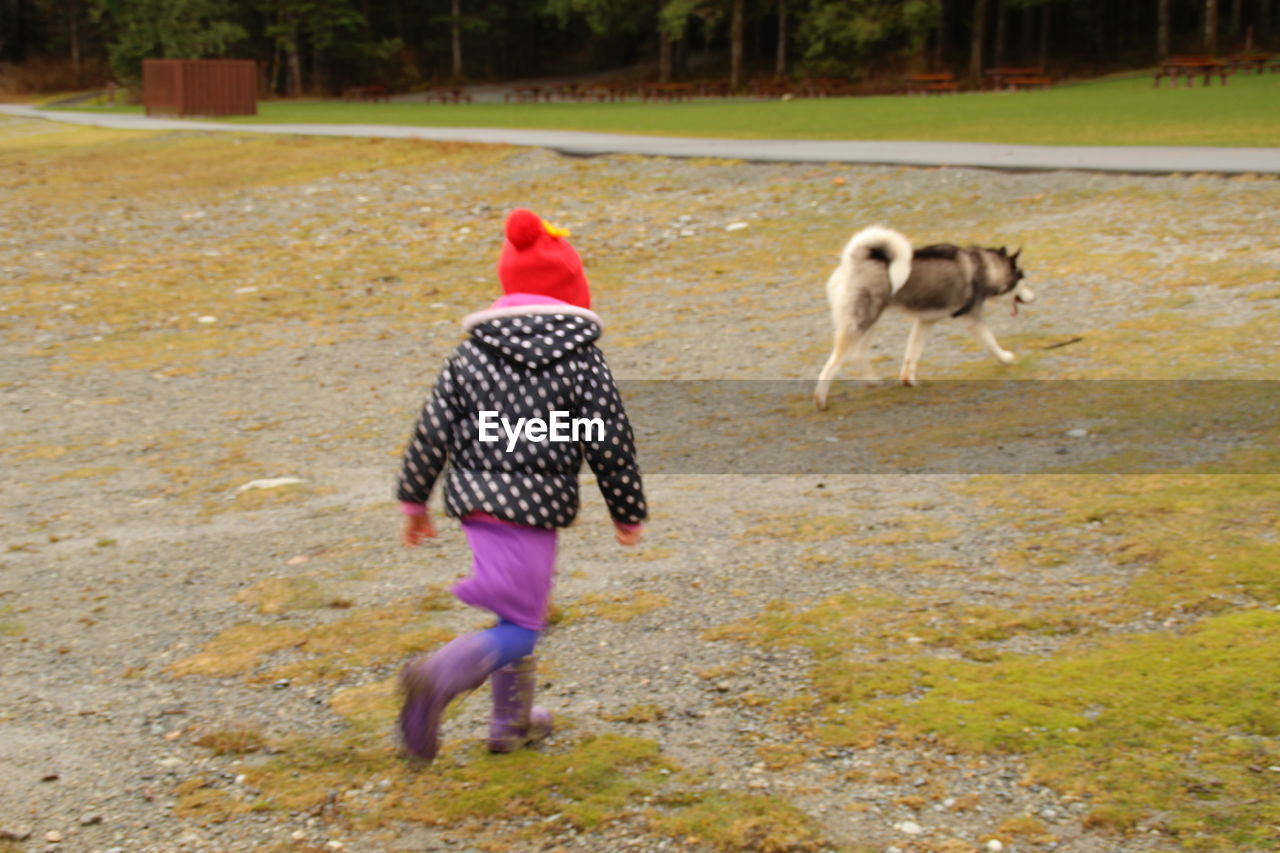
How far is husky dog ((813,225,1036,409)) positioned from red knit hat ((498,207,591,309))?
5.25m

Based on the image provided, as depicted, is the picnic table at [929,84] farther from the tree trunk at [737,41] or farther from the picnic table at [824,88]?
the tree trunk at [737,41]

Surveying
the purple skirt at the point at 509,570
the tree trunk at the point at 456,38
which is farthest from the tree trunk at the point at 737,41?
the purple skirt at the point at 509,570

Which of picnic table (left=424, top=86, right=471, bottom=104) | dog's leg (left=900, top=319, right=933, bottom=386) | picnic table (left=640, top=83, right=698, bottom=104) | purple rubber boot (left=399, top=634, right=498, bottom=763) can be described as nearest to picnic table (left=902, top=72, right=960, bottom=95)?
picnic table (left=640, top=83, right=698, bottom=104)

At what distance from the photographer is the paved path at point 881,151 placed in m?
15.8

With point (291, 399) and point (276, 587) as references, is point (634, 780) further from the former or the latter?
point (291, 399)

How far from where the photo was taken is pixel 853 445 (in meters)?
8.56

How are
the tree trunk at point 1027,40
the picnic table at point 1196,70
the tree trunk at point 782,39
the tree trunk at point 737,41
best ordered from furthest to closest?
1. the tree trunk at point 782,39
2. the tree trunk at point 737,41
3. the tree trunk at point 1027,40
4. the picnic table at point 1196,70

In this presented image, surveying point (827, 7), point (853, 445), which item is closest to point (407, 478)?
point (853, 445)

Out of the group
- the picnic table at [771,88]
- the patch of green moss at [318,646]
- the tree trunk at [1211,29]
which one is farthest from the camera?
the picnic table at [771,88]

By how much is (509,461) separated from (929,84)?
1805 inches

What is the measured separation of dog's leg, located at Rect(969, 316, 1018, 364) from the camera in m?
9.93

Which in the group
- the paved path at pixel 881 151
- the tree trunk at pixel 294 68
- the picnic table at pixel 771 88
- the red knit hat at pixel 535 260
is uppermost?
the tree trunk at pixel 294 68

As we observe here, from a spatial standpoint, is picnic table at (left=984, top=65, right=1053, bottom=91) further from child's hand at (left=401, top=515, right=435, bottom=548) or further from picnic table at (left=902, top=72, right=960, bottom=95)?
child's hand at (left=401, top=515, right=435, bottom=548)

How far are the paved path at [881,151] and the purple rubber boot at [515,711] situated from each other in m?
12.9
